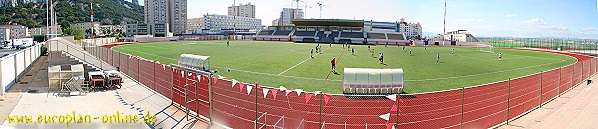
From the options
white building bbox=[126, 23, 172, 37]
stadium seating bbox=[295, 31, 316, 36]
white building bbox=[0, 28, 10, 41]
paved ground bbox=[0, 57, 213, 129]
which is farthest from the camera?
white building bbox=[126, 23, 172, 37]

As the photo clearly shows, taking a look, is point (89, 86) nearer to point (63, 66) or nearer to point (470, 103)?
point (63, 66)

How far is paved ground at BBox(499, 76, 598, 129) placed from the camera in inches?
466

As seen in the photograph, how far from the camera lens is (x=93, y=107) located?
1312cm

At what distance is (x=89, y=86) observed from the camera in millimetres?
17391

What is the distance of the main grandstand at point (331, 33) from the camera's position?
9806cm

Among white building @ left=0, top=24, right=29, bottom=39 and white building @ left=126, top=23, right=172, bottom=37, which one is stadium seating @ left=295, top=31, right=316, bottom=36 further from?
white building @ left=0, top=24, right=29, bottom=39

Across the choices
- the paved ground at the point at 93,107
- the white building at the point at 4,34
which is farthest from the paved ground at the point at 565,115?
the white building at the point at 4,34

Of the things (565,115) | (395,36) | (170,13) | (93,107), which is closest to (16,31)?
(170,13)

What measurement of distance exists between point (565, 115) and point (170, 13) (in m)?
189

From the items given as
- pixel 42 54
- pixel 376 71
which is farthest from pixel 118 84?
pixel 42 54

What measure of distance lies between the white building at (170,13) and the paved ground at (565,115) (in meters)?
183

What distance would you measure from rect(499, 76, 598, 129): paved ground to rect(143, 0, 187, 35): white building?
182617mm

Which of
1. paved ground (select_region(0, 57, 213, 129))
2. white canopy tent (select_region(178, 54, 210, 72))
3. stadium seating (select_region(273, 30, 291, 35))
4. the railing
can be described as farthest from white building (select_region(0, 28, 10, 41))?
paved ground (select_region(0, 57, 213, 129))

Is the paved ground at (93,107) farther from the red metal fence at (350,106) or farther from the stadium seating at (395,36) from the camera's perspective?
the stadium seating at (395,36)
